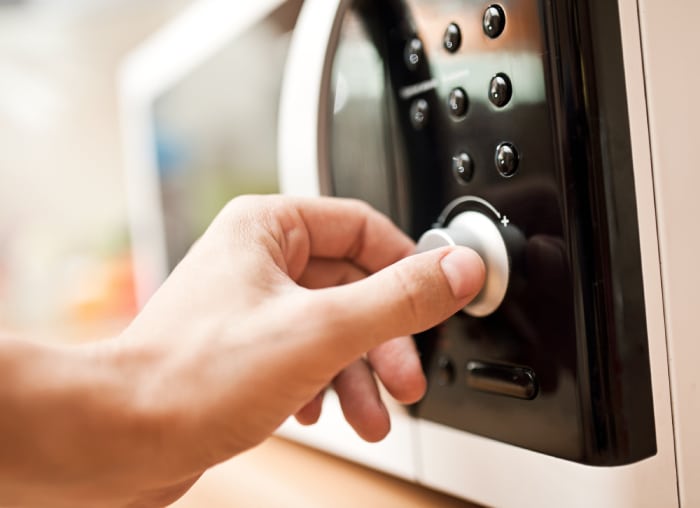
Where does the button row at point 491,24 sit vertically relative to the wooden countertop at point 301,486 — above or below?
above

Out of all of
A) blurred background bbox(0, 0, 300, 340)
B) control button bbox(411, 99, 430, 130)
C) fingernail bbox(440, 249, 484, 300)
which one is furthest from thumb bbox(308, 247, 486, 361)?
blurred background bbox(0, 0, 300, 340)

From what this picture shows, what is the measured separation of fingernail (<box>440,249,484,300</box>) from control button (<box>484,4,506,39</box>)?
0.12 metres

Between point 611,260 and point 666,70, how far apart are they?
0.32 feet

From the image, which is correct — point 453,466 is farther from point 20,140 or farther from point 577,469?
point 20,140

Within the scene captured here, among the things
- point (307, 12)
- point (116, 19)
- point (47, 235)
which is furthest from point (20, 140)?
point (307, 12)

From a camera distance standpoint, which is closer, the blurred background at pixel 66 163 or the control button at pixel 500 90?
the control button at pixel 500 90

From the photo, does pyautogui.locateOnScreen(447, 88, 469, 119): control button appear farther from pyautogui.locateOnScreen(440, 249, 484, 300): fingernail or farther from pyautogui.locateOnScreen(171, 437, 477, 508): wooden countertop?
pyautogui.locateOnScreen(171, 437, 477, 508): wooden countertop

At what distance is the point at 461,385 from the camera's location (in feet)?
1.40

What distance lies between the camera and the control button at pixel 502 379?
38cm

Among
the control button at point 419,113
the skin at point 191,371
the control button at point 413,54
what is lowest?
the skin at point 191,371

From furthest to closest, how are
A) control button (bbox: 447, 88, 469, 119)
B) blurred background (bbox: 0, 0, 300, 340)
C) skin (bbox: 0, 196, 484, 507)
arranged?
blurred background (bbox: 0, 0, 300, 340) → control button (bbox: 447, 88, 469, 119) → skin (bbox: 0, 196, 484, 507)

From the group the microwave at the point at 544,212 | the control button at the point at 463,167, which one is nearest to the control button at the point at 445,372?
the microwave at the point at 544,212

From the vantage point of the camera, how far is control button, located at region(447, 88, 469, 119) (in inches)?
15.6

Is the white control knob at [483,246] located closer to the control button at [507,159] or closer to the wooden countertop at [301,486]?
the control button at [507,159]
